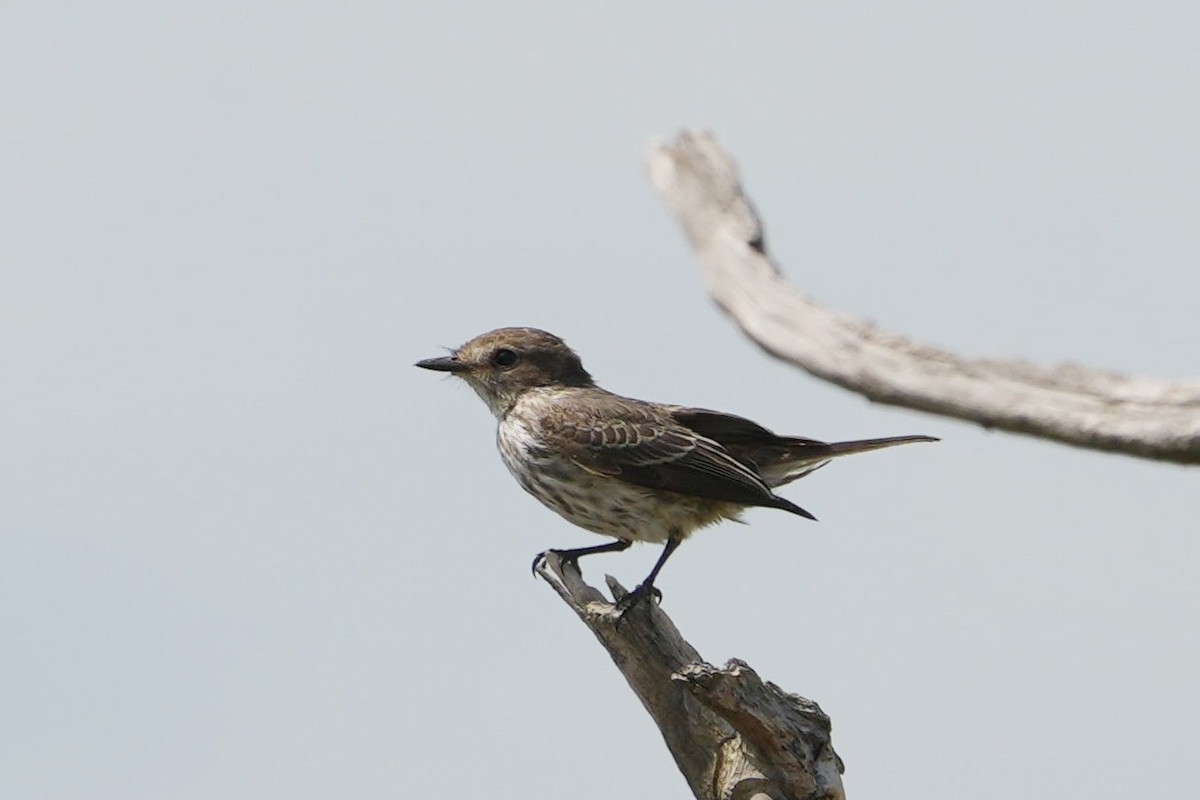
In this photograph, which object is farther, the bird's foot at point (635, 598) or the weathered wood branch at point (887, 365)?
the bird's foot at point (635, 598)

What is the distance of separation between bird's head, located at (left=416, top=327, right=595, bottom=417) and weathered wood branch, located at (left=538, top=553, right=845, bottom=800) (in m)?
2.80

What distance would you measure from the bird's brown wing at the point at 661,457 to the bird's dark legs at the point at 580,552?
0.41m

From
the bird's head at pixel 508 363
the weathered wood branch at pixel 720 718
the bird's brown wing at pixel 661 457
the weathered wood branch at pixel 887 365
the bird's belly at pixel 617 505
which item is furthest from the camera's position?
the bird's head at pixel 508 363

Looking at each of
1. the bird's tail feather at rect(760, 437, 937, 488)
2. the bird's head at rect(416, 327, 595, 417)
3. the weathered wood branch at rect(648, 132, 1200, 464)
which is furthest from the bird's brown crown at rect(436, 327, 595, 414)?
the weathered wood branch at rect(648, 132, 1200, 464)

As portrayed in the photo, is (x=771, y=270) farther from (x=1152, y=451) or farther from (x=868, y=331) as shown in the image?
(x=1152, y=451)

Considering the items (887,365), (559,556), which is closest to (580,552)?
(559,556)

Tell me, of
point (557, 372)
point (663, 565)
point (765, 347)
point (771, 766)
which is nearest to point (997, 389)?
Answer: point (765, 347)

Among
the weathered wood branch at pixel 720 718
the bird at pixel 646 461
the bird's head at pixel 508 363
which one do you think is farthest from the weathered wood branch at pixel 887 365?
the bird's head at pixel 508 363

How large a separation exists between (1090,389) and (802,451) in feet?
18.2

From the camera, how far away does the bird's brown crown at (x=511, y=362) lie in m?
11.6

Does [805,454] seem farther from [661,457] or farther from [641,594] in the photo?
[641,594]

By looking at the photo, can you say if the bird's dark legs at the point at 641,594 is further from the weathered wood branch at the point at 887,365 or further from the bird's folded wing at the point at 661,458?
the weathered wood branch at the point at 887,365

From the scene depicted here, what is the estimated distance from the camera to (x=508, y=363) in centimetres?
1165

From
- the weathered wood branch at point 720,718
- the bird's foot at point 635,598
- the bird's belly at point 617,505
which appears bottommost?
the weathered wood branch at point 720,718
